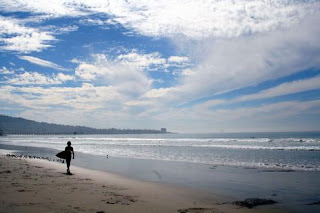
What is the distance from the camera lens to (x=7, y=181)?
1227 centimetres

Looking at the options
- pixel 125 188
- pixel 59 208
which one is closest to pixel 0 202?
pixel 59 208

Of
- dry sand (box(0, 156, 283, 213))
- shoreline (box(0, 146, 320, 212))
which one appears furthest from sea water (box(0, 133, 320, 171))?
dry sand (box(0, 156, 283, 213))

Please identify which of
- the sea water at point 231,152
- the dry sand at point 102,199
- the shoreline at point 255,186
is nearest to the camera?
the dry sand at point 102,199

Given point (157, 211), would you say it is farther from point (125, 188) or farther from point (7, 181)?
point (7, 181)

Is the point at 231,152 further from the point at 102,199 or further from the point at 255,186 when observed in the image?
the point at 102,199

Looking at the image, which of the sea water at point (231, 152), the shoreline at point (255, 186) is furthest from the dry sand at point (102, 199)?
the sea water at point (231, 152)

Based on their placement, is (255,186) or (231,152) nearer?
(255,186)

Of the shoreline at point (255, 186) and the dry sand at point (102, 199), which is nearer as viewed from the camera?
the dry sand at point (102, 199)

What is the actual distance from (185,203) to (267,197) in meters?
3.37

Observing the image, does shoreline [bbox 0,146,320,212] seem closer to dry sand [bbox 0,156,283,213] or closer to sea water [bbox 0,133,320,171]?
dry sand [bbox 0,156,283,213]

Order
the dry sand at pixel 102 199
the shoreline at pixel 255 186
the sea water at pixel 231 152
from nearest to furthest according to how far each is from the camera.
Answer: the dry sand at pixel 102 199 → the shoreline at pixel 255 186 → the sea water at pixel 231 152

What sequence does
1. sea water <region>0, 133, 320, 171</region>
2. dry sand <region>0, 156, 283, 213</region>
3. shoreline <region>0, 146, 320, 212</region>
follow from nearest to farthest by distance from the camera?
1. dry sand <region>0, 156, 283, 213</region>
2. shoreline <region>0, 146, 320, 212</region>
3. sea water <region>0, 133, 320, 171</region>

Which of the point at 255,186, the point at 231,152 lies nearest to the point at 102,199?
the point at 255,186

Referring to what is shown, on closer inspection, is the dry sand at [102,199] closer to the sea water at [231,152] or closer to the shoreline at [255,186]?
the shoreline at [255,186]
